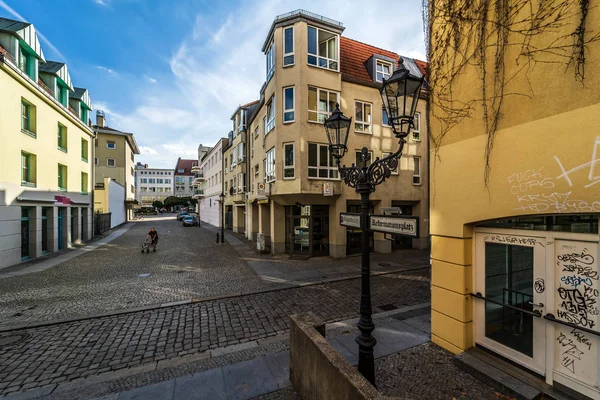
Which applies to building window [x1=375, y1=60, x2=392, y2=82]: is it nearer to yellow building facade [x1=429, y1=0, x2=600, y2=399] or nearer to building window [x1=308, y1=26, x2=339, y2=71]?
building window [x1=308, y1=26, x2=339, y2=71]

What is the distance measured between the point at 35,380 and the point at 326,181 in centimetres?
1156

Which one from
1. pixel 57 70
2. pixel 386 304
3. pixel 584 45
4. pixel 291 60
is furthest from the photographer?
pixel 57 70

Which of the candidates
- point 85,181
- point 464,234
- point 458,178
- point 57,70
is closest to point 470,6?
point 458,178

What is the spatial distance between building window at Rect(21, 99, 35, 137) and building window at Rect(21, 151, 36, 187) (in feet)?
4.00

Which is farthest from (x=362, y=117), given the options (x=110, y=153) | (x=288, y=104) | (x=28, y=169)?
(x=110, y=153)

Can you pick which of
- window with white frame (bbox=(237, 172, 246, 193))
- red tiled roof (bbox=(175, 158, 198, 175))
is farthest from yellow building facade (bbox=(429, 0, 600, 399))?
red tiled roof (bbox=(175, 158, 198, 175))

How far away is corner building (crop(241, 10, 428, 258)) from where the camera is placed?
13.1 meters

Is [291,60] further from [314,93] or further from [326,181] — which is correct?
[326,181]

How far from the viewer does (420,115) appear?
53.6ft

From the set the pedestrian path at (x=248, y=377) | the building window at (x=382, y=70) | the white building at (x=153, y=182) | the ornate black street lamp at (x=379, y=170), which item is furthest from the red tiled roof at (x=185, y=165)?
the ornate black street lamp at (x=379, y=170)

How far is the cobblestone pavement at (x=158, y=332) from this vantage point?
4591 mm

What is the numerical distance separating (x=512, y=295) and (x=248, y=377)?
457 centimetres

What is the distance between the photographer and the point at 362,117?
579 inches

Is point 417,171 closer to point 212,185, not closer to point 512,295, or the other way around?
point 512,295
